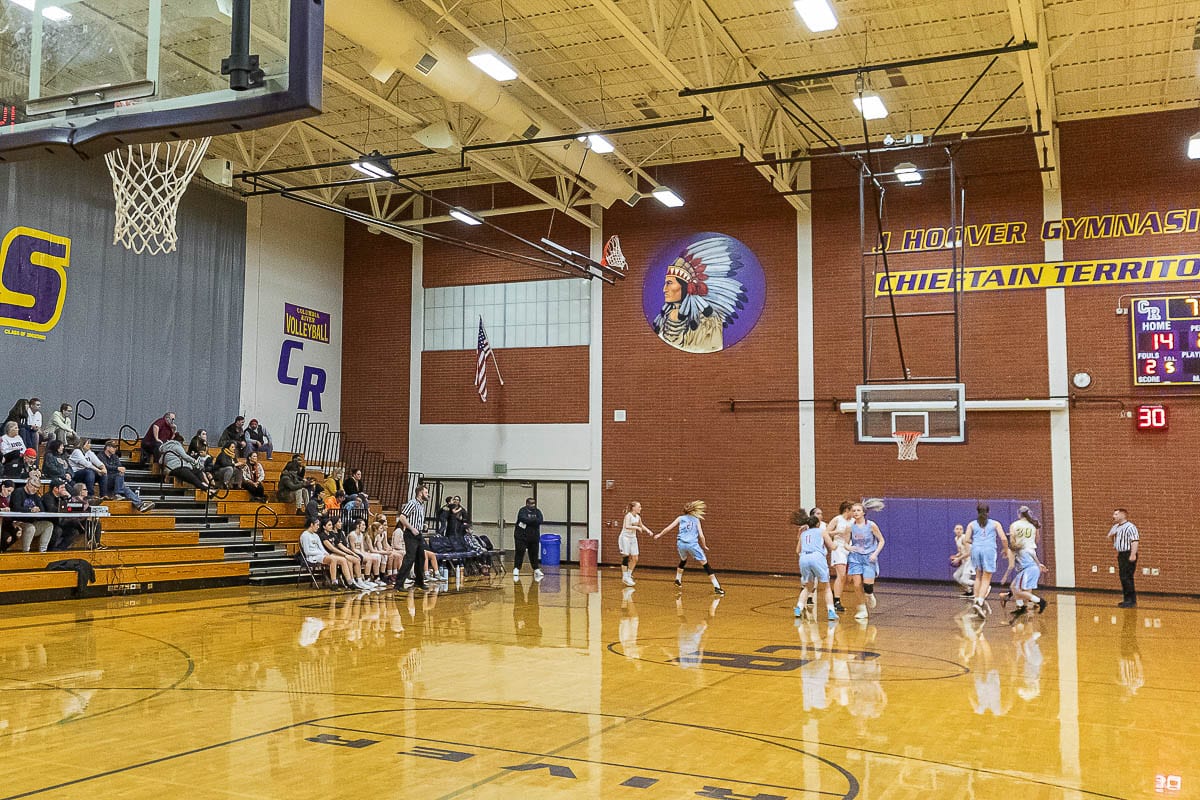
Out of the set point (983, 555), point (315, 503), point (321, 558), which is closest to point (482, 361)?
point (315, 503)

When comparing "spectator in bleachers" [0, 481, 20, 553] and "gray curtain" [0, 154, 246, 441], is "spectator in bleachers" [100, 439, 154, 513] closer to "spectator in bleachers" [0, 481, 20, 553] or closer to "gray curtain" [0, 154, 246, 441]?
"gray curtain" [0, 154, 246, 441]

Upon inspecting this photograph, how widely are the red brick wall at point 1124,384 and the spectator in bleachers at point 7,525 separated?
17785mm

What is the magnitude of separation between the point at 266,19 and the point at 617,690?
5399 mm

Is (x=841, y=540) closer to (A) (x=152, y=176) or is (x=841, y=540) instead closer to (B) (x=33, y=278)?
(A) (x=152, y=176)

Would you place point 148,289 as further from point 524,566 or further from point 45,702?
point 45,702

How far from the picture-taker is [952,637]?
11820mm

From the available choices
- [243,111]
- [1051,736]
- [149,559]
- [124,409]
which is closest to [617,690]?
[1051,736]

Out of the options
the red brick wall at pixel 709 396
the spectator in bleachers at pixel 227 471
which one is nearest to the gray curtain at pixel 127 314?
the spectator in bleachers at pixel 227 471

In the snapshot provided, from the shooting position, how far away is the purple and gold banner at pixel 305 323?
24266 mm

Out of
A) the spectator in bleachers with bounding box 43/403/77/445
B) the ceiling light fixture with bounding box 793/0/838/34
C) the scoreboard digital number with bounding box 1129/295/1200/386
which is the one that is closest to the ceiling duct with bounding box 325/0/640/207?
the ceiling light fixture with bounding box 793/0/838/34

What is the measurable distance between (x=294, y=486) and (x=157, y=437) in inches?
110

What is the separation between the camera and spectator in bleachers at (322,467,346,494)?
21.4 meters

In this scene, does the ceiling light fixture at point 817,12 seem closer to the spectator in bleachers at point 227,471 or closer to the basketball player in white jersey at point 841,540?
the basketball player in white jersey at point 841,540

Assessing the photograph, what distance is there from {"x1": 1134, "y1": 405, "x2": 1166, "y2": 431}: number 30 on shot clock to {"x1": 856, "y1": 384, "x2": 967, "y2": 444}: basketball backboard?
19.6 feet
